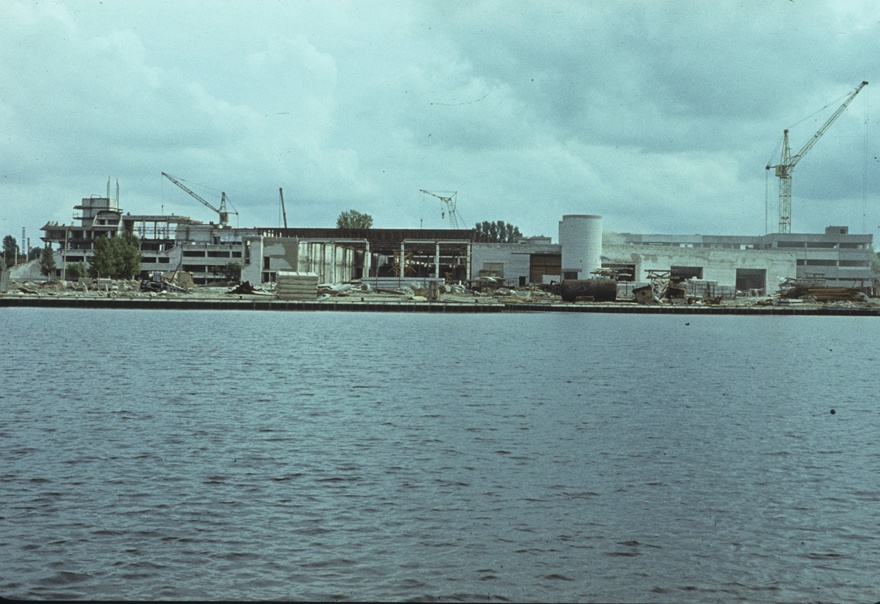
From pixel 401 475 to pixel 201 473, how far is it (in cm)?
434

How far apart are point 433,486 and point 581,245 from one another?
13515cm

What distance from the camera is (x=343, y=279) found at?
170500mm

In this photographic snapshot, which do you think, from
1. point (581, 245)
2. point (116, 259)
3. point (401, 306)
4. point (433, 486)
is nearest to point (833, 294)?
point (581, 245)

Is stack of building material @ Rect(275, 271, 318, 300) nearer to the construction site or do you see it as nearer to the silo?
the construction site

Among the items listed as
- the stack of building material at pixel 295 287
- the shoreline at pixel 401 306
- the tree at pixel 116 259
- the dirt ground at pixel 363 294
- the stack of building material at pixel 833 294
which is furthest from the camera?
the tree at pixel 116 259

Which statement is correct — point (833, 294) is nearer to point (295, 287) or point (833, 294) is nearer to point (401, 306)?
point (401, 306)

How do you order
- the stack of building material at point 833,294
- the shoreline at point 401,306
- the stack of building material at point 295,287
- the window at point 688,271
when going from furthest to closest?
1. the window at point 688,271
2. the stack of building material at point 833,294
3. the stack of building material at point 295,287
4. the shoreline at point 401,306

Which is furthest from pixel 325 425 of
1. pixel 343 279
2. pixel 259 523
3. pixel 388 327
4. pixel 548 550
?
pixel 343 279

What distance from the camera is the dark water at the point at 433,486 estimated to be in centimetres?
1369

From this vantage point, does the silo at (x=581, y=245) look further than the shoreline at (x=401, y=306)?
Yes

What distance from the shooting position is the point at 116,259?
17462cm

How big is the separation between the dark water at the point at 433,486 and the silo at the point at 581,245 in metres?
109

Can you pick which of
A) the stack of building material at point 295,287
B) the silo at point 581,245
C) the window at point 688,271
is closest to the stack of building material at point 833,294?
the window at point 688,271

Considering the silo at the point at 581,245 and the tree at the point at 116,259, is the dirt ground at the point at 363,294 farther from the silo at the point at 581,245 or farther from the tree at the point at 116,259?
the tree at the point at 116,259
